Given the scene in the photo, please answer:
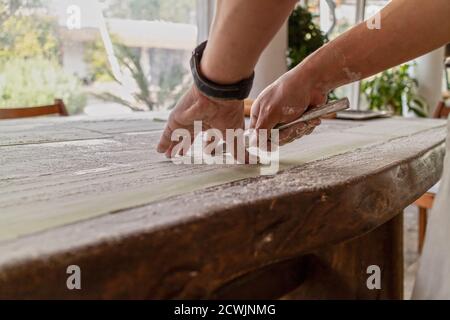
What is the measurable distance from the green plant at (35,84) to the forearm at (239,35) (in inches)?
81.0

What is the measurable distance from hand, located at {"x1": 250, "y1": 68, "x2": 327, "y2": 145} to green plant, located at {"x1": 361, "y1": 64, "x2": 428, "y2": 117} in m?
4.10

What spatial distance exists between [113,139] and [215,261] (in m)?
0.67

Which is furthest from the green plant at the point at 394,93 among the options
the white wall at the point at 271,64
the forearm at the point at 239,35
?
the forearm at the point at 239,35

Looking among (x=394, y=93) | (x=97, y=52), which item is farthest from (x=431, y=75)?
(x=97, y=52)

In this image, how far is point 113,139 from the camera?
0.98 metres

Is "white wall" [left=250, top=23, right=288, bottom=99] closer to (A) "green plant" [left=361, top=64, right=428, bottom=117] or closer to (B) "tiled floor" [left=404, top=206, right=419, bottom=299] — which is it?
(B) "tiled floor" [left=404, top=206, right=419, bottom=299]

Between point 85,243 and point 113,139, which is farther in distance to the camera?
point 113,139

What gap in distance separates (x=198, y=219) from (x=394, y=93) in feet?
14.9

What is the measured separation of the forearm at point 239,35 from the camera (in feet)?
1.86

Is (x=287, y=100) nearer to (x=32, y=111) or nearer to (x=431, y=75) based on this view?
(x=32, y=111)

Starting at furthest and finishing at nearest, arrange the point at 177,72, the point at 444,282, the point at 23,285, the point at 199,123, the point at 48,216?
1. the point at 177,72
2. the point at 199,123
3. the point at 444,282
4. the point at 48,216
5. the point at 23,285

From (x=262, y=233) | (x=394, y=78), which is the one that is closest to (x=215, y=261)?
(x=262, y=233)

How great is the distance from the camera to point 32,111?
1726mm
